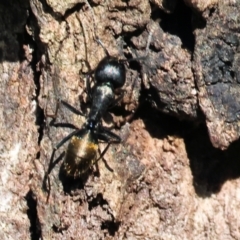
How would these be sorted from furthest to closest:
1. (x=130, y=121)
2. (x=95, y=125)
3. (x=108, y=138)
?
A: (x=95, y=125) < (x=130, y=121) < (x=108, y=138)

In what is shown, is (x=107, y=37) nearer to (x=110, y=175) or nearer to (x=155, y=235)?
(x=110, y=175)

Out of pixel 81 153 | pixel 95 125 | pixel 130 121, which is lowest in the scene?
pixel 81 153

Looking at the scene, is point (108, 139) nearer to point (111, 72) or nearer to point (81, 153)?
point (81, 153)

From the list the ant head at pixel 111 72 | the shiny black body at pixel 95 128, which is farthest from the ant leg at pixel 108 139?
the ant head at pixel 111 72

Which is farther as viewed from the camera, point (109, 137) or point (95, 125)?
point (95, 125)

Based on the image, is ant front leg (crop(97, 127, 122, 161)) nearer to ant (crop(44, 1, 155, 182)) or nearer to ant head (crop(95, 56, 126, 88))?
ant (crop(44, 1, 155, 182))

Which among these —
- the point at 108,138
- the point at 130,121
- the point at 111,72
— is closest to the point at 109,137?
the point at 108,138

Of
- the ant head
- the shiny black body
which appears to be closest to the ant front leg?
the shiny black body

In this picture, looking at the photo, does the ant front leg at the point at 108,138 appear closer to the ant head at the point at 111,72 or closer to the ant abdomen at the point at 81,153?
the ant abdomen at the point at 81,153
